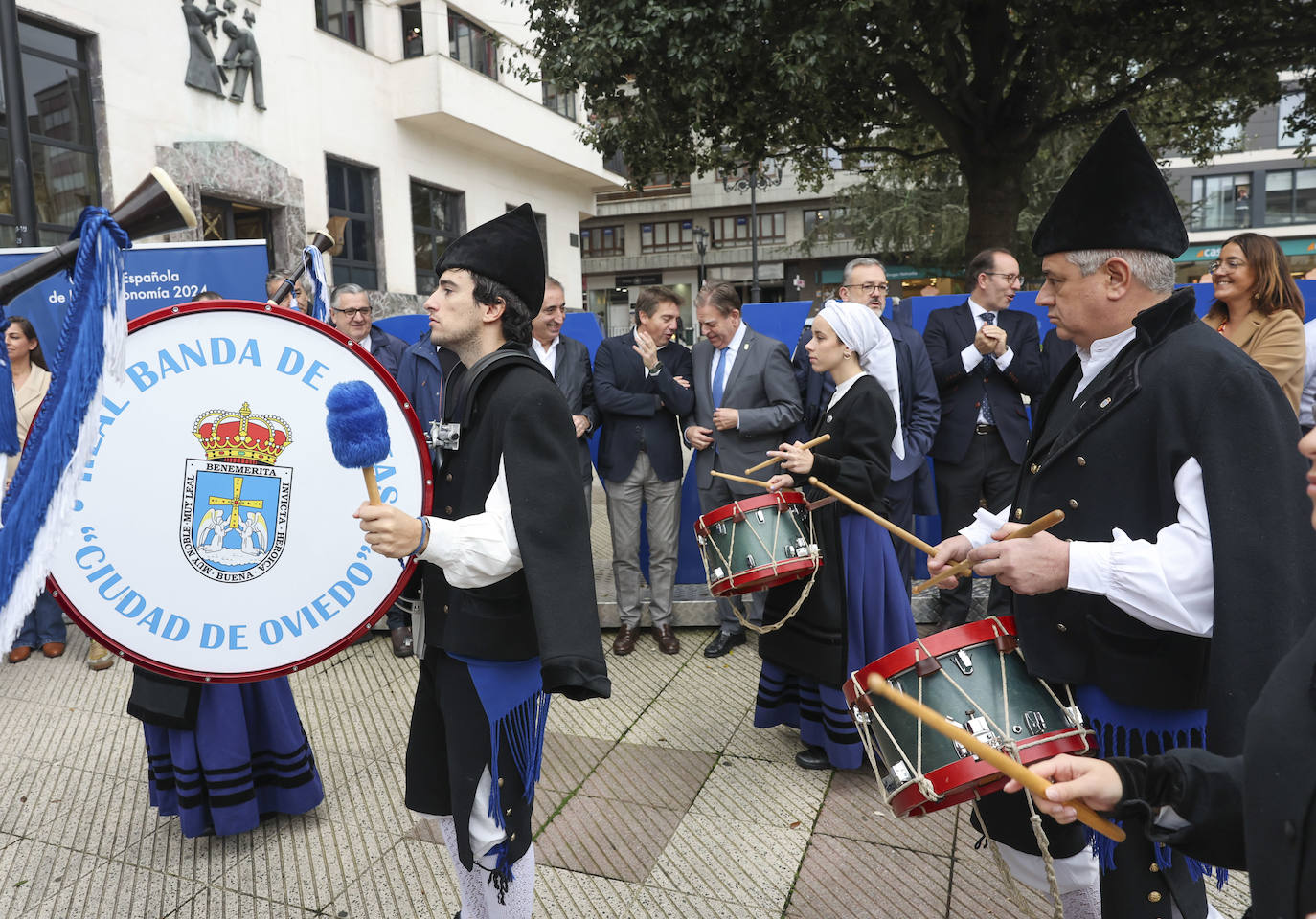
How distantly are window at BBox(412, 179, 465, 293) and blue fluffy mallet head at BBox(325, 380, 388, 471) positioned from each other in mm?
15006

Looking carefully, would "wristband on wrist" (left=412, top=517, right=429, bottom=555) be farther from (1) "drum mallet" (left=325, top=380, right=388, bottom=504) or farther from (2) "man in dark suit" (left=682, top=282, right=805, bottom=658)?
(2) "man in dark suit" (left=682, top=282, right=805, bottom=658)

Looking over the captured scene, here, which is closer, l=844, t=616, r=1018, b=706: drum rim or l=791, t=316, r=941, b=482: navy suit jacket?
l=844, t=616, r=1018, b=706: drum rim

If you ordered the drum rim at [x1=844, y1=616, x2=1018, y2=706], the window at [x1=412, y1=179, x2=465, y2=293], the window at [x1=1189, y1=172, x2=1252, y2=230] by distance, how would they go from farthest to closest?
the window at [x1=1189, y1=172, x2=1252, y2=230] < the window at [x1=412, y1=179, x2=465, y2=293] < the drum rim at [x1=844, y1=616, x2=1018, y2=706]

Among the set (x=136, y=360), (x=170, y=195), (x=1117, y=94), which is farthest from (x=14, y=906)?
(x=1117, y=94)

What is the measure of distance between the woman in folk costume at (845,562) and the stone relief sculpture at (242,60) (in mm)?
11372

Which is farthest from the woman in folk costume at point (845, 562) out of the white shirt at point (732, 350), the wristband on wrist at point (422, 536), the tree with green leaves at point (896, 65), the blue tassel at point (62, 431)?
the tree with green leaves at point (896, 65)

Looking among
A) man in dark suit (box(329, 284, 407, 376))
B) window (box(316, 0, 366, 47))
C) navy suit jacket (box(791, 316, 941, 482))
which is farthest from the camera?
window (box(316, 0, 366, 47))

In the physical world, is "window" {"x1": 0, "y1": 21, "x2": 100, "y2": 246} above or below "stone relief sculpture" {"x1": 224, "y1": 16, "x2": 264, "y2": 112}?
below

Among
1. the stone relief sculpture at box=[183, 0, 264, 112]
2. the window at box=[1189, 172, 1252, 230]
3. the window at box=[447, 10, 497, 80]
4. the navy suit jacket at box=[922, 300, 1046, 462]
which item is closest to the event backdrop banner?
the navy suit jacket at box=[922, 300, 1046, 462]

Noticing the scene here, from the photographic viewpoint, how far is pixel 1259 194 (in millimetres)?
35219

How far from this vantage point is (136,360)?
84.4 inches

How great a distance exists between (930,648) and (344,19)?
16.1 metres

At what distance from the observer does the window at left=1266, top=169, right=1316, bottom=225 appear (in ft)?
114

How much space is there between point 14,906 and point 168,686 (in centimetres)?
86
